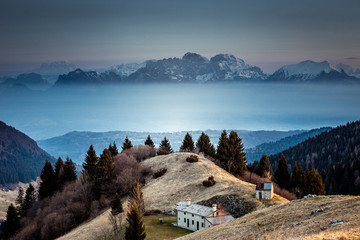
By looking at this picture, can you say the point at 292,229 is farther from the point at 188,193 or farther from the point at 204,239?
the point at 188,193

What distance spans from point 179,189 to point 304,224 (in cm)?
4729

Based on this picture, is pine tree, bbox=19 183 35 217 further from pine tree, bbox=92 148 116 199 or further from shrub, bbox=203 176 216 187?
shrub, bbox=203 176 216 187

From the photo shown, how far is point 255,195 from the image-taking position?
60.6 meters

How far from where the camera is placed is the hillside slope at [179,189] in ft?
A: 197

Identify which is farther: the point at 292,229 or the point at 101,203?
the point at 101,203

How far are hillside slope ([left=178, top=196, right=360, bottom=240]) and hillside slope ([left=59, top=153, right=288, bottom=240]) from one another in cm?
1934

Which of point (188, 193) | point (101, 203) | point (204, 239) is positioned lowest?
point (101, 203)

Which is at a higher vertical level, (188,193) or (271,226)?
(271,226)

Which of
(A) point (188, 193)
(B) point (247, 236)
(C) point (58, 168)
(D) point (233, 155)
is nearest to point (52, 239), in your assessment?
(A) point (188, 193)

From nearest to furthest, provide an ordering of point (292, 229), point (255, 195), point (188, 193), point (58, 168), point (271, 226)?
point (292, 229), point (271, 226), point (255, 195), point (188, 193), point (58, 168)

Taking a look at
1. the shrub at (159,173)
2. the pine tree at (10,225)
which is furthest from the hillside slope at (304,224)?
the pine tree at (10,225)

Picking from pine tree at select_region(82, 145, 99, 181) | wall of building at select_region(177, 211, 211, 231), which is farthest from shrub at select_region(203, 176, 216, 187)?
pine tree at select_region(82, 145, 99, 181)

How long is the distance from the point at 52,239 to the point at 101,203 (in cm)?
1366

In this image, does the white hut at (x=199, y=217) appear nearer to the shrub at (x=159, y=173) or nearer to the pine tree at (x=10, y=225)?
the shrub at (x=159, y=173)
